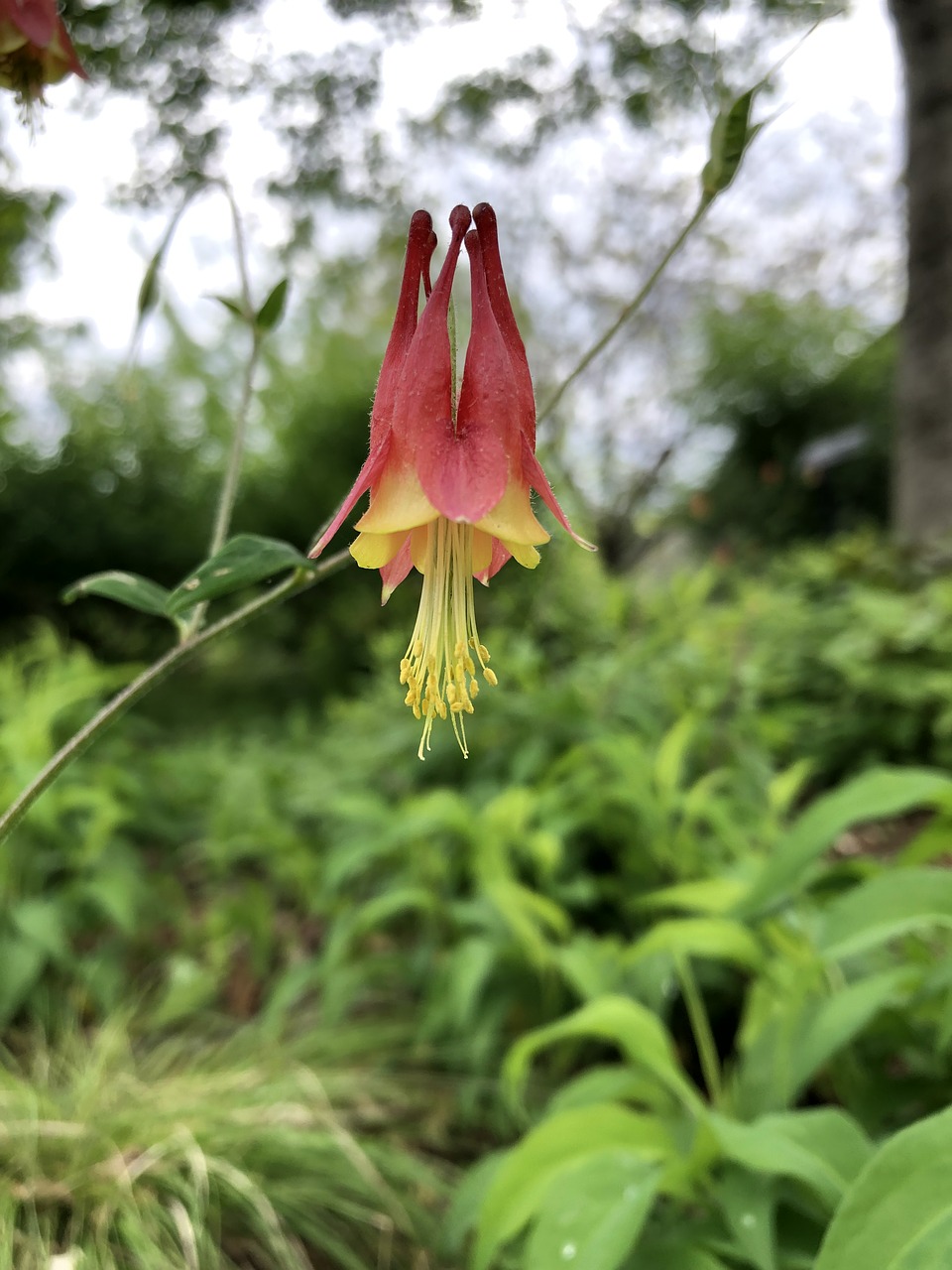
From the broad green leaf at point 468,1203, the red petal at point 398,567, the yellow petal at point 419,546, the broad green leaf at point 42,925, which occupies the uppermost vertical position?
the yellow petal at point 419,546

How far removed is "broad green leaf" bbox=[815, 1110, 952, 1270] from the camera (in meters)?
0.48

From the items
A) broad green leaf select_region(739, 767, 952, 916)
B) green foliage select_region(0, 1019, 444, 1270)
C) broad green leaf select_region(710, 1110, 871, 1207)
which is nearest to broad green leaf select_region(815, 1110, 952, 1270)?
broad green leaf select_region(710, 1110, 871, 1207)

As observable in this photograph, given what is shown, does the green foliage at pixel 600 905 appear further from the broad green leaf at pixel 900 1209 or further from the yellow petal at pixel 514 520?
the yellow petal at pixel 514 520

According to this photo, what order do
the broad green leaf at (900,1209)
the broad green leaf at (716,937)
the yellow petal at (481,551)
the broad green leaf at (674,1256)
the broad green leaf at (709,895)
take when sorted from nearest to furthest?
1. the broad green leaf at (900,1209)
2. the yellow petal at (481,551)
3. the broad green leaf at (674,1256)
4. the broad green leaf at (716,937)
5. the broad green leaf at (709,895)

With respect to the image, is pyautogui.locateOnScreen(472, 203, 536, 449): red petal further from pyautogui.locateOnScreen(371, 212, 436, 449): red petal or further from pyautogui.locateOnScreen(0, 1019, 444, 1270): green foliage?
pyautogui.locateOnScreen(0, 1019, 444, 1270): green foliage

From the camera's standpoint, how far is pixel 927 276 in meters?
4.24

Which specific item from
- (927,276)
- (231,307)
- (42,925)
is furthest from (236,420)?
(927,276)

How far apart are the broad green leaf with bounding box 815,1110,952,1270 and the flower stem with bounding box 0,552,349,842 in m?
0.51

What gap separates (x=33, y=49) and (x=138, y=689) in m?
0.54

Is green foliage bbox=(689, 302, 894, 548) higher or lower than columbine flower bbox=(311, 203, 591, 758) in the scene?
higher

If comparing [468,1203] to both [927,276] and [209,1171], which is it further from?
[927,276]

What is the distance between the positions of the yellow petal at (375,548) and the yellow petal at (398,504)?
0.08 feet

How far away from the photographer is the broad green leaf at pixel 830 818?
0.84 meters

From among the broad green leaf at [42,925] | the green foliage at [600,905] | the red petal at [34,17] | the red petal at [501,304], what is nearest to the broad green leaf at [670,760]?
the green foliage at [600,905]
